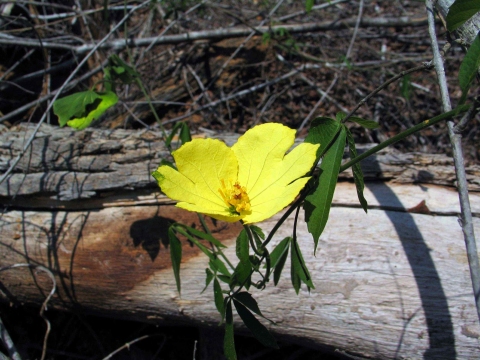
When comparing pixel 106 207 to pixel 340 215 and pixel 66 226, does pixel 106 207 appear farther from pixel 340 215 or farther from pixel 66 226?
pixel 340 215

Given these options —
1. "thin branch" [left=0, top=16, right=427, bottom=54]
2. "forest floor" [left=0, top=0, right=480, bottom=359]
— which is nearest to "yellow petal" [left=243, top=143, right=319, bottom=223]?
"forest floor" [left=0, top=0, right=480, bottom=359]

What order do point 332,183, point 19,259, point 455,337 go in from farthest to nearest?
point 19,259
point 455,337
point 332,183

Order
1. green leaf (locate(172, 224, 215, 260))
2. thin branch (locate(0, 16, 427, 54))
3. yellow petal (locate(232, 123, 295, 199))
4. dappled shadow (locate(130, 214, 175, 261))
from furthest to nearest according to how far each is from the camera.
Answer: thin branch (locate(0, 16, 427, 54)), dappled shadow (locate(130, 214, 175, 261)), green leaf (locate(172, 224, 215, 260)), yellow petal (locate(232, 123, 295, 199))

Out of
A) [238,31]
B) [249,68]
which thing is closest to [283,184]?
[238,31]

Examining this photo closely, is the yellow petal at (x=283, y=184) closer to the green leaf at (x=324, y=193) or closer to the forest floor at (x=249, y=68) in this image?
the green leaf at (x=324, y=193)

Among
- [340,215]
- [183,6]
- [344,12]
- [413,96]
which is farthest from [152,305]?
[344,12]

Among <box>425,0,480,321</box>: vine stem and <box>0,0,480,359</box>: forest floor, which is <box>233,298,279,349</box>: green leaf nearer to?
<box>425,0,480,321</box>: vine stem
